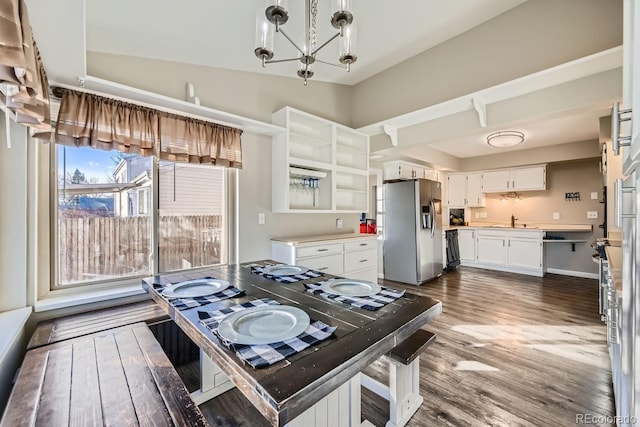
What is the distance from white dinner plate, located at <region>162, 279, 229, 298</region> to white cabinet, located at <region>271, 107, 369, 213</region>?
4.82 feet

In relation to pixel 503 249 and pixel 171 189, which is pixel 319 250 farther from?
pixel 503 249

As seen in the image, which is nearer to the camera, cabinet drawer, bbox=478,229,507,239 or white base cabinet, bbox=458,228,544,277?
white base cabinet, bbox=458,228,544,277

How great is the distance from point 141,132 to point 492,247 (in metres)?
6.13

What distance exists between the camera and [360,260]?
3512 mm

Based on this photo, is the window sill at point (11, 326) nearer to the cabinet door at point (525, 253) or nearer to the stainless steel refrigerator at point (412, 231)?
the stainless steel refrigerator at point (412, 231)

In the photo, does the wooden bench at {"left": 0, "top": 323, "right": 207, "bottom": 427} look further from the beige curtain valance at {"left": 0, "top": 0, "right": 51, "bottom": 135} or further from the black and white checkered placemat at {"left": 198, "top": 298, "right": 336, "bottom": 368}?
the beige curtain valance at {"left": 0, "top": 0, "right": 51, "bottom": 135}

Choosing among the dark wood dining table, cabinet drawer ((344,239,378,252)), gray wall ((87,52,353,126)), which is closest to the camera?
the dark wood dining table

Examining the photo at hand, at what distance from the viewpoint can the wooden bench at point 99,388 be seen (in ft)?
3.05

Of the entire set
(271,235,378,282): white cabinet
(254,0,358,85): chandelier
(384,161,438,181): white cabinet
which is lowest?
(271,235,378,282): white cabinet

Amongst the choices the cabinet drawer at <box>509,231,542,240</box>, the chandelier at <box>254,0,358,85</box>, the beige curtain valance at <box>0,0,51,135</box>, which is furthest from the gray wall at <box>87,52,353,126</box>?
the cabinet drawer at <box>509,231,542,240</box>

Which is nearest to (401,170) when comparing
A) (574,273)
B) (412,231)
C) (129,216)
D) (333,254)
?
(412,231)

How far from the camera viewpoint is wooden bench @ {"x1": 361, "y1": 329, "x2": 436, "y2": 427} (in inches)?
59.5

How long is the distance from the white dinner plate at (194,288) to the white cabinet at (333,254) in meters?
1.30

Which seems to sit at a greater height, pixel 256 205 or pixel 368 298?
pixel 256 205
